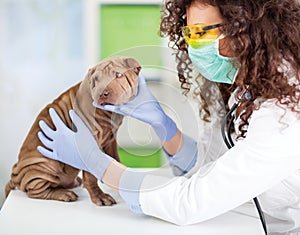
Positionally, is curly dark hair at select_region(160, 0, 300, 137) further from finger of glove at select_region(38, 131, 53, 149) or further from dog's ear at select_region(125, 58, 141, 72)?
finger of glove at select_region(38, 131, 53, 149)

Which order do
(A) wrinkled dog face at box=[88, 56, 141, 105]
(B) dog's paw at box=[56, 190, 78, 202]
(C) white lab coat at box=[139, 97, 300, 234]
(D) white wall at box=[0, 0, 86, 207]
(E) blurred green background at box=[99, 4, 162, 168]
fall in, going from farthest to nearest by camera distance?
(D) white wall at box=[0, 0, 86, 207] → (E) blurred green background at box=[99, 4, 162, 168] → (B) dog's paw at box=[56, 190, 78, 202] → (A) wrinkled dog face at box=[88, 56, 141, 105] → (C) white lab coat at box=[139, 97, 300, 234]

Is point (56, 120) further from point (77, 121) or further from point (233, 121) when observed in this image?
point (233, 121)

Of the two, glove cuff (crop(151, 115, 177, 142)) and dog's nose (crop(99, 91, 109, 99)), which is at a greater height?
dog's nose (crop(99, 91, 109, 99))

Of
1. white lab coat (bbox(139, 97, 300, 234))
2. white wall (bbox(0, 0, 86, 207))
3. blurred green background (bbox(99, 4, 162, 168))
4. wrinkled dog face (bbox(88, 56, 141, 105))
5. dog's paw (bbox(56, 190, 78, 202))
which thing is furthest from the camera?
white wall (bbox(0, 0, 86, 207))

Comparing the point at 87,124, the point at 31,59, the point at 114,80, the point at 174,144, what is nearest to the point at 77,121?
the point at 87,124

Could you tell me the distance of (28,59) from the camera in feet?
10.4

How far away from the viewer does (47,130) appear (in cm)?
137

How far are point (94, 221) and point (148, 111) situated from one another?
31cm

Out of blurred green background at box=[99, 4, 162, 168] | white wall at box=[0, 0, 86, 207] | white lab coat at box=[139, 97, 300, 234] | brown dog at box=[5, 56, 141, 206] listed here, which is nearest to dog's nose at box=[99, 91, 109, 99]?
brown dog at box=[5, 56, 141, 206]

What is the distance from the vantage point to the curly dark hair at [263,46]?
1210mm

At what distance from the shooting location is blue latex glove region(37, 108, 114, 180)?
1.33m

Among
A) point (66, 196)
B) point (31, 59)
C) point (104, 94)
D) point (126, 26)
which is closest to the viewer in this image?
point (104, 94)

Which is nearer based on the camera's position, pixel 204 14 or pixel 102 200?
pixel 204 14

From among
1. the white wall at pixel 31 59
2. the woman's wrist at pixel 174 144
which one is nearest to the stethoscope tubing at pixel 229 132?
Result: the woman's wrist at pixel 174 144
